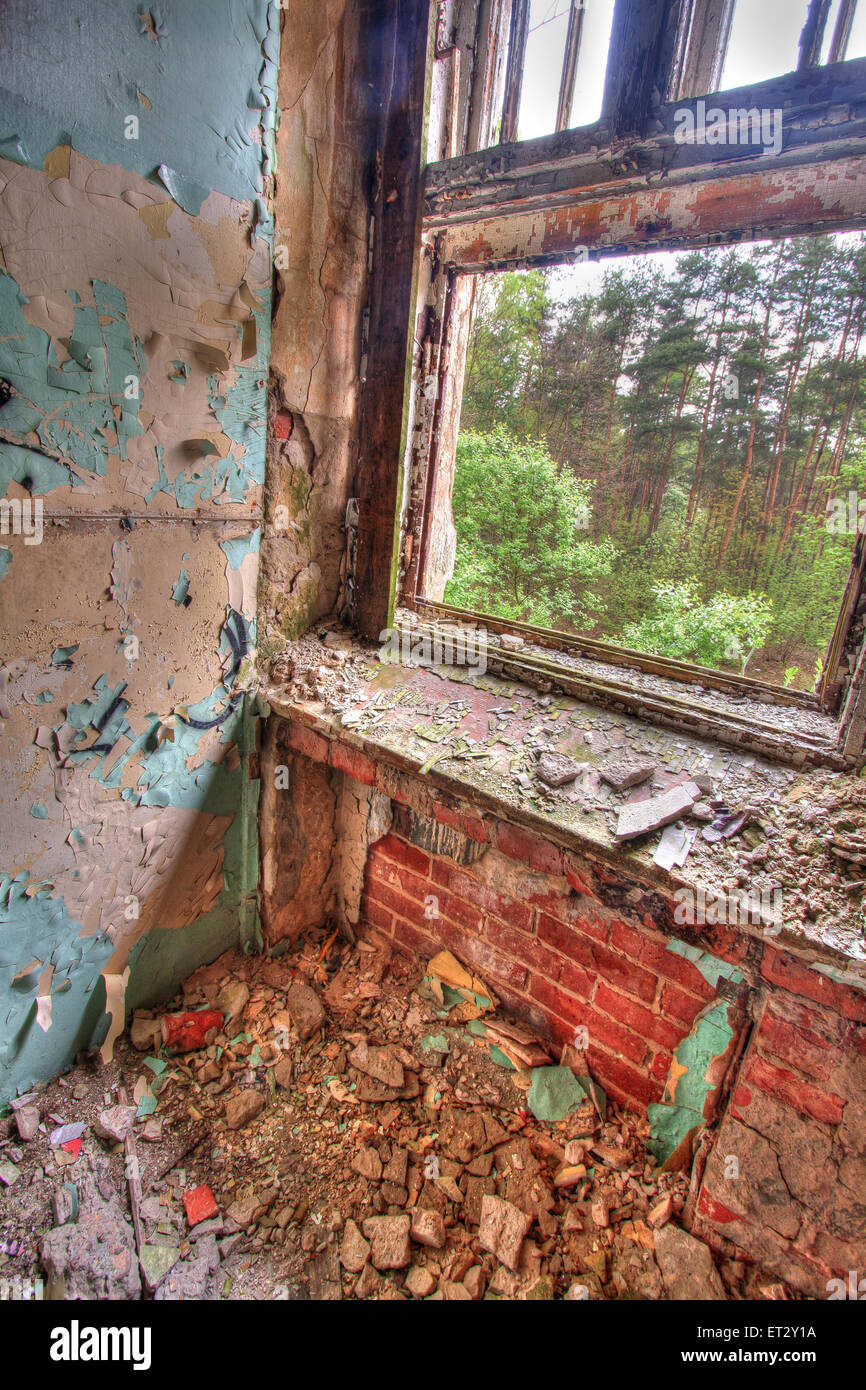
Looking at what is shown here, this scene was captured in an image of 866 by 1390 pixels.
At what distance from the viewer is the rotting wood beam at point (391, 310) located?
1.75 m

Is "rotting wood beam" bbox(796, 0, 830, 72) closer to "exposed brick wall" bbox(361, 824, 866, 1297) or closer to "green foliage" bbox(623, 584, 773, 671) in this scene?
"exposed brick wall" bbox(361, 824, 866, 1297)

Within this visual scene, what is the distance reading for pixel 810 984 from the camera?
1.05 m

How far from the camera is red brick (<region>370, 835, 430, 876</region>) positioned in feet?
6.71

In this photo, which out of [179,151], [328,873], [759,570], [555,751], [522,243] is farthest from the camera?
[759,570]

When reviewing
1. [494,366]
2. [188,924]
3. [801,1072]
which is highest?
[494,366]

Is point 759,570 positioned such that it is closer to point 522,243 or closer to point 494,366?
point 494,366

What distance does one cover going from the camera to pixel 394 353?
6.27 feet

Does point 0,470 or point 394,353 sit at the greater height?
point 394,353

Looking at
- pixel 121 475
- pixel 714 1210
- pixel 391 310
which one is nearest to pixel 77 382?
pixel 121 475

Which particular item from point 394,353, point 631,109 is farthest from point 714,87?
point 394,353

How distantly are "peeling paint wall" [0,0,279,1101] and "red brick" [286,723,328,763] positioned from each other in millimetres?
187

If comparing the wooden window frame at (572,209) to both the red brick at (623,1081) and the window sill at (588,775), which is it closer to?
the window sill at (588,775)

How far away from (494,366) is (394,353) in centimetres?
592

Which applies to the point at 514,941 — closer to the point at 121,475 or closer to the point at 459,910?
the point at 459,910
